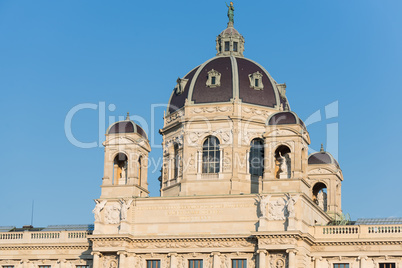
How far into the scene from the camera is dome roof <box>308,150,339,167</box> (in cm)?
9286

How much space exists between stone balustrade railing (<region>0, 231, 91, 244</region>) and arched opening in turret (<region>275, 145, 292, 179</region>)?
58.4 feet

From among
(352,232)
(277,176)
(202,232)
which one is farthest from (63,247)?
(352,232)

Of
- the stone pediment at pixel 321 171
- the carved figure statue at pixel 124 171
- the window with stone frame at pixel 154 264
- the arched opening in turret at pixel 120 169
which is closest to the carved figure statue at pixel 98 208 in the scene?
the arched opening in turret at pixel 120 169

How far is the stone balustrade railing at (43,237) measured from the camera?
83.6m

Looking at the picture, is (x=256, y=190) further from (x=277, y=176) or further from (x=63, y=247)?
(x=63, y=247)

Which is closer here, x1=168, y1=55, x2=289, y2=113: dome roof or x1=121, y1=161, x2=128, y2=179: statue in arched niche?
x1=121, y1=161, x2=128, y2=179: statue in arched niche

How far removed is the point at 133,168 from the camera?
82188 millimetres

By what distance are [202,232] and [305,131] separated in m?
12.4

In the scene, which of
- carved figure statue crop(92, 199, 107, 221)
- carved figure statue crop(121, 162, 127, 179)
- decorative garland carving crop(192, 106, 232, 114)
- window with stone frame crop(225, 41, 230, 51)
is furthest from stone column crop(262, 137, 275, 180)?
window with stone frame crop(225, 41, 230, 51)

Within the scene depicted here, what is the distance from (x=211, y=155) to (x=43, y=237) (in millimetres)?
17023

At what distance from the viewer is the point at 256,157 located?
285 ft

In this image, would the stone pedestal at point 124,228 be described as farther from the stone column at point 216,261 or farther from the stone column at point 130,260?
the stone column at point 216,261

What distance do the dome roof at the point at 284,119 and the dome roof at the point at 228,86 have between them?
8.81 m

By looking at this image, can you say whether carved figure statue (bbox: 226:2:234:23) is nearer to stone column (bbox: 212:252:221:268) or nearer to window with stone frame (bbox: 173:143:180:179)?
window with stone frame (bbox: 173:143:180:179)
